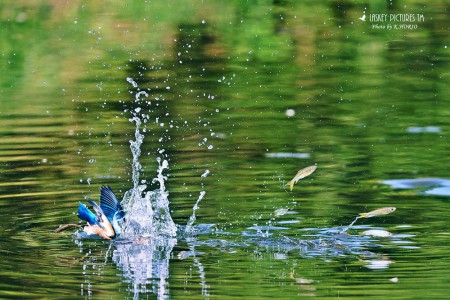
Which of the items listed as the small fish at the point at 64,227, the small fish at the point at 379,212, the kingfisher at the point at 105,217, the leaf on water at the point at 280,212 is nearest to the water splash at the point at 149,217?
the kingfisher at the point at 105,217

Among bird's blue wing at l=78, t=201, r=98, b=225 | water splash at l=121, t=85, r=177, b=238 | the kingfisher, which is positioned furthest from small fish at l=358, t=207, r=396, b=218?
bird's blue wing at l=78, t=201, r=98, b=225

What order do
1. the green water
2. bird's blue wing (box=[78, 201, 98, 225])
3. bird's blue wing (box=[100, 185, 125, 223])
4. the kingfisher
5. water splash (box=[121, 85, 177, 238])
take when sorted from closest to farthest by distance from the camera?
the green water, bird's blue wing (box=[78, 201, 98, 225]), the kingfisher, bird's blue wing (box=[100, 185, 125, 223]), water splash (box=[121, 85, 177, 238])

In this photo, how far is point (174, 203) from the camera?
32.7 feet

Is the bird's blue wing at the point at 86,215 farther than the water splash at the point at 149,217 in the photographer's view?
No

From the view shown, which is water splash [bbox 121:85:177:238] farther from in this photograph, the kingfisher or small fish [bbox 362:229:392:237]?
small fish [bbox 362:229:392:237]

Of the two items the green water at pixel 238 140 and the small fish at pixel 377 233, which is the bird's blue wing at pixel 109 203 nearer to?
the green water at pixel 238 140

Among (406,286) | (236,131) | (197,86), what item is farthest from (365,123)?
(406,286)

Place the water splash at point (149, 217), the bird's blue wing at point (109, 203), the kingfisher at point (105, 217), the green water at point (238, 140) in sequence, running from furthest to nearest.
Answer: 1. the water splash at point (149, 217)
2. the bird's blue wing at point (109, 203)
3. the kingfisher at point (105, 217)
4. the green water at point (238, 140)

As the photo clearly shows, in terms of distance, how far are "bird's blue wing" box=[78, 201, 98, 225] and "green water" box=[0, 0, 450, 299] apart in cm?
20

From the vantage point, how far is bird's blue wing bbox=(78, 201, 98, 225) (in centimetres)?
872

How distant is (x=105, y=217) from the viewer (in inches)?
354

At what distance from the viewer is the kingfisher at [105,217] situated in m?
8.84

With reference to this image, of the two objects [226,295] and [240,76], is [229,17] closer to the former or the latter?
[240,76]

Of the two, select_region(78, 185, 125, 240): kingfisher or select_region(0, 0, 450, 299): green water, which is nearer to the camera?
select_region(0, 0, 450, 299): green water
